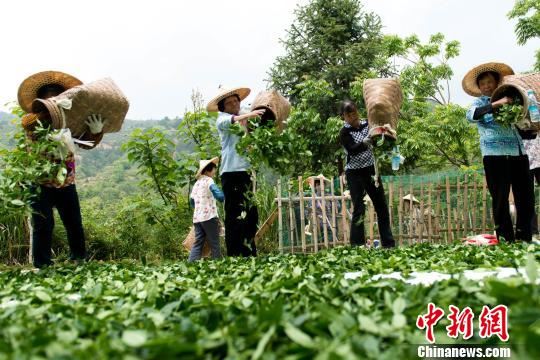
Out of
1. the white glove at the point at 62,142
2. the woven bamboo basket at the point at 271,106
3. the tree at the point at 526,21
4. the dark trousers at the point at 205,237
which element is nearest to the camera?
the white glove at the point at 62,142

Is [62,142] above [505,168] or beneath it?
above

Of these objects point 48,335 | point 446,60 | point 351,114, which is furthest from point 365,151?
point 446,60

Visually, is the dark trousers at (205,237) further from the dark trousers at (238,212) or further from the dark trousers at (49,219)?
the dark trousers at (49,219)

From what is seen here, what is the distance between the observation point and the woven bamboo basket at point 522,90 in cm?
392

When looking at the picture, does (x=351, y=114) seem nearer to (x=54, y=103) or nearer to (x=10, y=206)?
(x=54, y=103)

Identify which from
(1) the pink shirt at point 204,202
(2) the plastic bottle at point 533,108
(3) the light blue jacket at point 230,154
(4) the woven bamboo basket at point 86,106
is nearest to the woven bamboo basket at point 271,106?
(3) the light blue jacket at point 230,154

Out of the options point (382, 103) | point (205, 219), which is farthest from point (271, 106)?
point (205, 219)

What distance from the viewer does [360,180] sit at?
4.55 metres

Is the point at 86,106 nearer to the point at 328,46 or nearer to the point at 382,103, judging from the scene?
the point at 382,103

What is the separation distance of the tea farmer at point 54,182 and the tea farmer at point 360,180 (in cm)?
202

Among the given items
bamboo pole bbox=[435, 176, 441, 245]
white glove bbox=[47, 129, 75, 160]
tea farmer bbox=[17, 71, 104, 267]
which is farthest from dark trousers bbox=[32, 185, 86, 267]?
bamboo pole bbox=[435, 176, 441, 245]

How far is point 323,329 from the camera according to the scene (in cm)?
132

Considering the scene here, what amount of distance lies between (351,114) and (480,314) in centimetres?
334

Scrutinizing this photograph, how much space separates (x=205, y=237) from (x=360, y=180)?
70.9 inches
